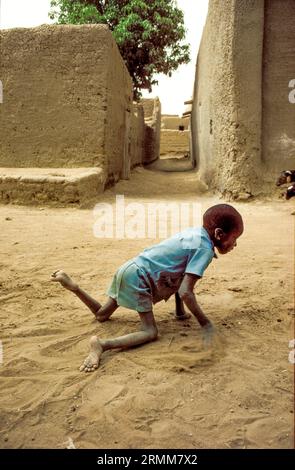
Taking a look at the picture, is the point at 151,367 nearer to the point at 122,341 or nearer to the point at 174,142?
the point at 122,341

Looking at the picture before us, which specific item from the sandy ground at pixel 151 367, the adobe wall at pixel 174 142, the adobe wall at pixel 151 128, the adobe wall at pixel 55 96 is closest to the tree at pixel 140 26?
the adobe wall at pixel 151 128

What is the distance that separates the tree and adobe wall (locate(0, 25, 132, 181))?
7785 millimetres

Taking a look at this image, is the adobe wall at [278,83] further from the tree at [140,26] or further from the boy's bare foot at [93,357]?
the tree at [140,26]

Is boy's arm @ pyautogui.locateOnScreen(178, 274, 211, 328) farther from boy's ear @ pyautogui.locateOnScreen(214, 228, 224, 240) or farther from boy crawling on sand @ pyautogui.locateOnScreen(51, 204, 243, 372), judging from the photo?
boy's ear @ pyautogui.locateOnScreen(214, 228, 224, 240)

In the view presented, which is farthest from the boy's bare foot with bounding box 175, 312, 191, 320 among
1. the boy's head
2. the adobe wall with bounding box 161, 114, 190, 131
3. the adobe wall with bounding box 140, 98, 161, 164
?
the adobe wall with bounding box 161, 114, 190, 131

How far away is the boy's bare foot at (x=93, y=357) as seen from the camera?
6.10ft

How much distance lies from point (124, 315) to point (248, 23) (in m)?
5.11

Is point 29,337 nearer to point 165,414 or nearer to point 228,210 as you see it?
point 165,414

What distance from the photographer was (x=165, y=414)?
4.96ft

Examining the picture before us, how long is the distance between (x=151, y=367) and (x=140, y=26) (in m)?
14.7

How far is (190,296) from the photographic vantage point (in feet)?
6.54

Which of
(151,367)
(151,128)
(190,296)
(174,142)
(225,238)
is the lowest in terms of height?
(151,367)

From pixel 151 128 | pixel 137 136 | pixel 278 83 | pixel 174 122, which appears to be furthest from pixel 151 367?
pixel 174 122

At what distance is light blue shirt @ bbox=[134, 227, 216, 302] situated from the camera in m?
2.15
